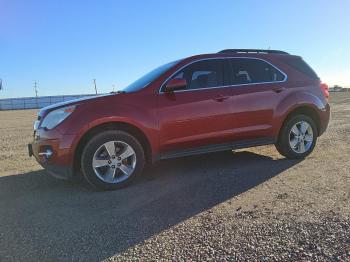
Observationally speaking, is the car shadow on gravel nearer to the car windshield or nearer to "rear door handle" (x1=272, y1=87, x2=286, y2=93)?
"rear door handle" (x1=272, y1=87, x2=286, y2=93)

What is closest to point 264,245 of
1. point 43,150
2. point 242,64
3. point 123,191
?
point 123,191

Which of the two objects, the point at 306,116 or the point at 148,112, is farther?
the point at 306,116

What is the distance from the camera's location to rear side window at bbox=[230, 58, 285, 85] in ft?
21.9

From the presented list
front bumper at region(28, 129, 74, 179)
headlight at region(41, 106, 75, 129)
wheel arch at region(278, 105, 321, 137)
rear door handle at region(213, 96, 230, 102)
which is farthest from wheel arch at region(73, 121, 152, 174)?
wheel arch at region(278, 105, 321, 137)

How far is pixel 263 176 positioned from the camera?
6004mm

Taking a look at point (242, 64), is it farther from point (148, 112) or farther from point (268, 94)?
point (148, 112)

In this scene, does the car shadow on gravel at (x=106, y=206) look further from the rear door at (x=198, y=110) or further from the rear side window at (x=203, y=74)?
the rear side window at (x=203, y=74)

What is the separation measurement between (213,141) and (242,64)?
145 cm

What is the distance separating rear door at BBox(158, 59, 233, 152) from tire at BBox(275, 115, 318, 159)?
3.79 ft

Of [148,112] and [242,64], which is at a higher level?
[242,64]

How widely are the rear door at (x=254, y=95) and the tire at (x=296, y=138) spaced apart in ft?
0.96

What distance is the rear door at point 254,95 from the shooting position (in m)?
6.52

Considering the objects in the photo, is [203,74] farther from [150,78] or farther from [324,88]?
[324,88]

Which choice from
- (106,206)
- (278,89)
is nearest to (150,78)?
(278,89)
